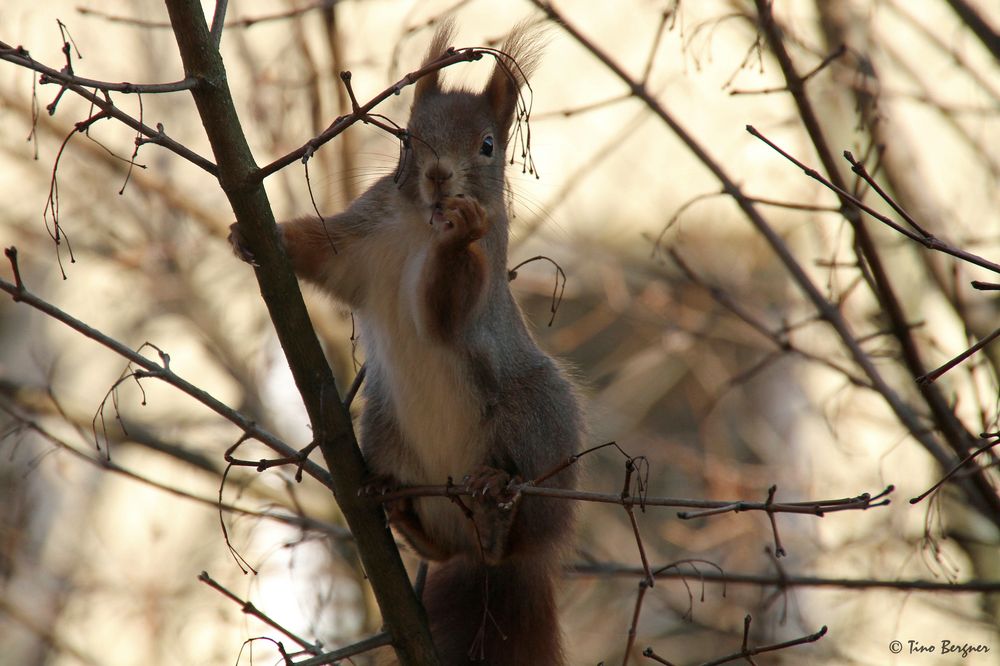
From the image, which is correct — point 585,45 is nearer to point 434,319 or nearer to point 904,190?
point 434,319

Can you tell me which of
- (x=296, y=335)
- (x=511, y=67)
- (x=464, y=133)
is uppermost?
(x=511, y=67)

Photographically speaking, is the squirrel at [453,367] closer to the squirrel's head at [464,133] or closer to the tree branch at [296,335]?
the squirrel's head at [464,133]

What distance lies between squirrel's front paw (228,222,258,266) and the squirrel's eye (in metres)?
0.82

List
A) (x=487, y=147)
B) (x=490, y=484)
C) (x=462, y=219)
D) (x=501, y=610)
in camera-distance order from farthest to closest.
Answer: (x=501, y=610) → (x=487, y=147) → (x=490, y=484) → (x=462, y=219)

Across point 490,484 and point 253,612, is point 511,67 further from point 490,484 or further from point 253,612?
point 253,612

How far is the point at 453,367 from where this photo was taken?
9.50 feet

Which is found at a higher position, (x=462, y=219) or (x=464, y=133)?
(x=464, y=133)

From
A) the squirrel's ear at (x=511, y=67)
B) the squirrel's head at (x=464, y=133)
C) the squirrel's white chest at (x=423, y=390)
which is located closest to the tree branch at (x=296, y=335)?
the squirrel's white chest at (x=423, y=390)

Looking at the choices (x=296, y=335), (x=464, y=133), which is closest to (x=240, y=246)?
(x=296, y=335)

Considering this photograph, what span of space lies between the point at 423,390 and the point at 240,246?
29.1 inches

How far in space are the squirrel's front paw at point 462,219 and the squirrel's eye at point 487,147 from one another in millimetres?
434

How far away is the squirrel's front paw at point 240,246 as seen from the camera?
2.32 m

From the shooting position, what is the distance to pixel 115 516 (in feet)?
23.7

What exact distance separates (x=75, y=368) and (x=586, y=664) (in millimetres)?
3993
